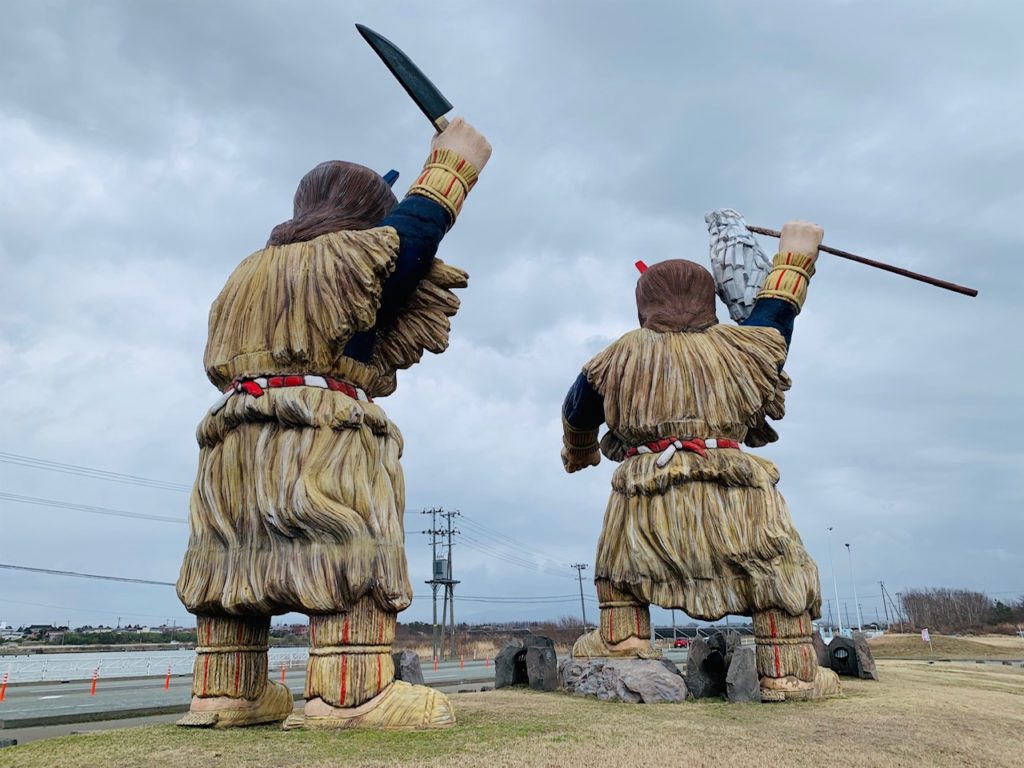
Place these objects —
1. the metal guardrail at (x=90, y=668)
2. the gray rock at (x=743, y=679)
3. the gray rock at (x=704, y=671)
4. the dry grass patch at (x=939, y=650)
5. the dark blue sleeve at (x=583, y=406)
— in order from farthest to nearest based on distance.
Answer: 1. the dry grass patch at (x=939, y=650)
2. the metal guardrail at (x=90, y=668)
3. the dark blue sleeve at (x=583, y=406)
4. the gray rock at (x=704, y=671)
5. the gray rock at (x=743, y=679)

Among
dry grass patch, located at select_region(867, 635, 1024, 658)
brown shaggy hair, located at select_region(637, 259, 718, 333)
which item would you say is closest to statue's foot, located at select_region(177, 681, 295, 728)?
brown shaggy hair, located at select_region(637, 259, 718, 333)

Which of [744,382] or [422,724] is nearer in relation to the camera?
[422,724]

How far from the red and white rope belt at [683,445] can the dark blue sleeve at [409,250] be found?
1.71 m

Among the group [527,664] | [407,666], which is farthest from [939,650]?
[407,666]

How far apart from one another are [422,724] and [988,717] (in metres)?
2.54

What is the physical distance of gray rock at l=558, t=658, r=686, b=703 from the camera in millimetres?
3968

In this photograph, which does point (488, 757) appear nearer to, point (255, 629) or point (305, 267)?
point (255, 629)

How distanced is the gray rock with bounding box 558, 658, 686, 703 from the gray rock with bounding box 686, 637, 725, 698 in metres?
0.13

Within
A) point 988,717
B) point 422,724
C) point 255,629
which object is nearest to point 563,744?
point 422,724

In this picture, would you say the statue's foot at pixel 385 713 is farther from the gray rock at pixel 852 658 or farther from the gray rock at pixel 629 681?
the gray rock at pixel 852 658

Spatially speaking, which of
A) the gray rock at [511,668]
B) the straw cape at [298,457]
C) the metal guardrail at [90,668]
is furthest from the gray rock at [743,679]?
the metal guardrail at [90,668]

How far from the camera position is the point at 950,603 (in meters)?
38.9

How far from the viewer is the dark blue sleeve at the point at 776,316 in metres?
4.73

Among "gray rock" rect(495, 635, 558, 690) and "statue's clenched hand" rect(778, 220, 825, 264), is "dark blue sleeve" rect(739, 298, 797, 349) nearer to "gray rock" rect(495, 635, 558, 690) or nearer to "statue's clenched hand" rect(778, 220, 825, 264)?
"statue's clenched hand" rect(778, 220, 825, 264)
